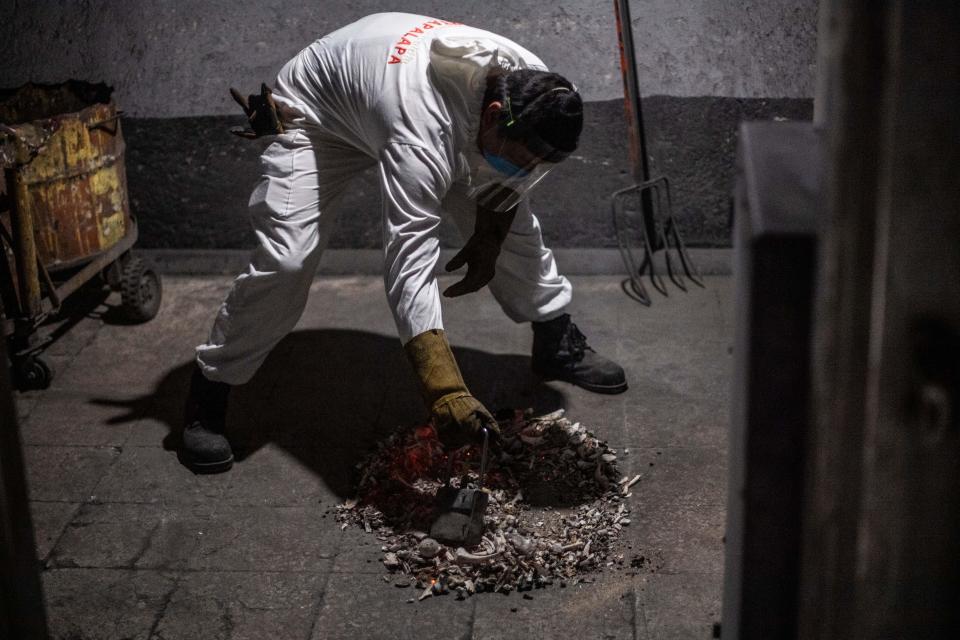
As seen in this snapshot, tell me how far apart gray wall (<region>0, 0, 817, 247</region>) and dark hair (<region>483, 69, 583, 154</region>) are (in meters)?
2.39

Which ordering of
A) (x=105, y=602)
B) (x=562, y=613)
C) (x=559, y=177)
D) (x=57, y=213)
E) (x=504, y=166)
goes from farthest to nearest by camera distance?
(x=559, y=177), (x=57, y=213), (x=504, y=166), (x=105, y=602), (x=562, y=613)

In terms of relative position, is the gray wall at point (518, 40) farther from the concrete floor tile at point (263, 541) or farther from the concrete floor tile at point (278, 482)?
the concrete floor tile at point (263, 541)

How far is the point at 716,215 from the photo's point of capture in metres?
6.53

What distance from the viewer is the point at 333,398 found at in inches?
209

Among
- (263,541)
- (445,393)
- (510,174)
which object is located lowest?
(263,541)

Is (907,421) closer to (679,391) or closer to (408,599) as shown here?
(408,599)

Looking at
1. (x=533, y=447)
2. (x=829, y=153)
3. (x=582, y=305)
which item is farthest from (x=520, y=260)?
(x=829, y=153)

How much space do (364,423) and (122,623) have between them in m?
1.58

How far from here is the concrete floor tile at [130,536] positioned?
4.14 m

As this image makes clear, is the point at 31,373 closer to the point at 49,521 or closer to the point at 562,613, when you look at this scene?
the point at 49,521

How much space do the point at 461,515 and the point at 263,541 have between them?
789mm

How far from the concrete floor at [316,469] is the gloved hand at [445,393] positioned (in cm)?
59

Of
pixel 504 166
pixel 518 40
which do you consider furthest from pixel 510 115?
pixel 518 40

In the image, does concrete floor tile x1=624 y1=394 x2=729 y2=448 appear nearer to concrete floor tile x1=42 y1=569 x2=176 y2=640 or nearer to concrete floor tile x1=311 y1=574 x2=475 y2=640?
concrete floor tile x1=311 y1=574 x2=475 y2=640
